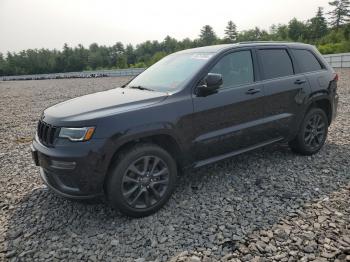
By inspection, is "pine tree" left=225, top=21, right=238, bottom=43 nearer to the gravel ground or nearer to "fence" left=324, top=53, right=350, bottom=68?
"fence" left=324, top=53, right=350, bottom=68

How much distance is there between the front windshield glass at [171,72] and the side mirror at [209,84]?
0.71 ft

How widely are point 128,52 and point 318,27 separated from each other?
59.4 meters

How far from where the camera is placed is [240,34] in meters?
84.4

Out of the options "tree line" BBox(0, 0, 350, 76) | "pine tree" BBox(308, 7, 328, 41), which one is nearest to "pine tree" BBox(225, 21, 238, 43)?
"tree line" BBox(0, 0, 350, 76)

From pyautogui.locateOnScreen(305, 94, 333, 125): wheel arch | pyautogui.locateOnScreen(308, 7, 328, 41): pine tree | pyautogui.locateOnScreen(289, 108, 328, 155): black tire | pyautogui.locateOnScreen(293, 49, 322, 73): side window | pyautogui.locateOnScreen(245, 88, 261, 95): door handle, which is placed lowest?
pyautogui.locateOnScreen(289, 108, 328, 155): black tire

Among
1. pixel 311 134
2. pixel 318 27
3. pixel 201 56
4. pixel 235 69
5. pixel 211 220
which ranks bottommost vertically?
pixel 211 220

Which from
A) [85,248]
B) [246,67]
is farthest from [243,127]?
[85,248]

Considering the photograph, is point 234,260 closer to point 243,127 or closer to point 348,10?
point 243,127

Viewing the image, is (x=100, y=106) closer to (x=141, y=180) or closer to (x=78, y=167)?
(x=78, y=167)

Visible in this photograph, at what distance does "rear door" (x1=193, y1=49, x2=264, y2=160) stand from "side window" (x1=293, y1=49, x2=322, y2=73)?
1058mm

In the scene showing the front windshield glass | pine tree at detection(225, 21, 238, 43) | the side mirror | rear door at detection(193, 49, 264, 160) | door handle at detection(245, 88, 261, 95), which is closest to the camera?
the side mirror

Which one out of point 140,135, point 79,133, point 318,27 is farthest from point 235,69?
point 318,27

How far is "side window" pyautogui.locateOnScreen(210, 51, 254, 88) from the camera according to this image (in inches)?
154

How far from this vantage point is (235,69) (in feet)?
13.3
